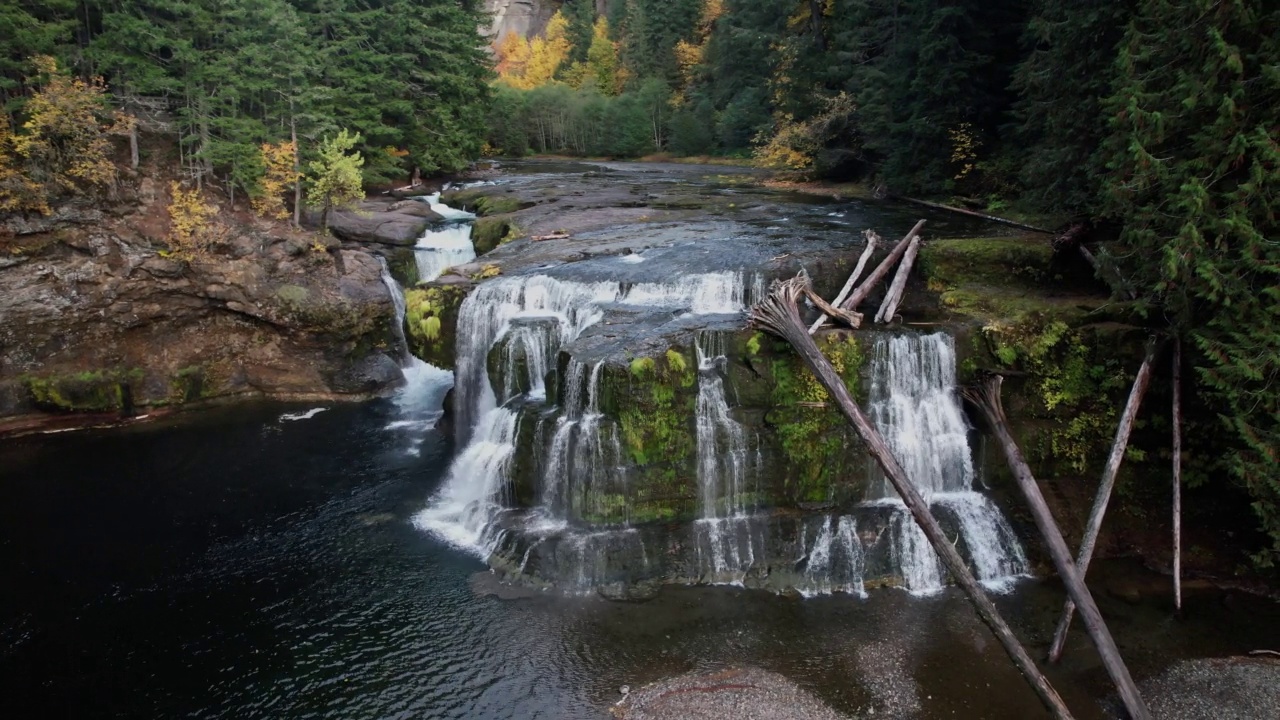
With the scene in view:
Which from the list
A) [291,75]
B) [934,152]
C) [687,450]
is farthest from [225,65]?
[934,152]

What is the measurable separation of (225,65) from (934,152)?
2470cm

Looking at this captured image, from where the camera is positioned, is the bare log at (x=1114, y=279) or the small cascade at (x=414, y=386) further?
the small cascade at (x=414, y=386)

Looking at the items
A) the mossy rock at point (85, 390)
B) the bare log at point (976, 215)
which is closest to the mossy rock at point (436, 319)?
the mossy rock at point (85, 390)

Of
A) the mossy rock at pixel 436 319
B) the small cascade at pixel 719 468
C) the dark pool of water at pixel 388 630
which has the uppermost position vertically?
the mossy rock at pixel 436 319

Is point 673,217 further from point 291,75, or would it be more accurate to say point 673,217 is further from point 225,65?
point 225,65

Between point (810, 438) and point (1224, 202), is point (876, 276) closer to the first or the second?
point (810, 438)

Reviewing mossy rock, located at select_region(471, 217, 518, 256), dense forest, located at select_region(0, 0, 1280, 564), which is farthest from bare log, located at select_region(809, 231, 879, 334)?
mossy rock, located at select_region(471, 217, 518, 256)

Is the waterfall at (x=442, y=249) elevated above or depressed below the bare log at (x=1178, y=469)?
above

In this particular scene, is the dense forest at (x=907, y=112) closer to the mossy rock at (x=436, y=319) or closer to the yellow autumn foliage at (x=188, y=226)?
the yellow autumn foliage at (x=188, y=226)

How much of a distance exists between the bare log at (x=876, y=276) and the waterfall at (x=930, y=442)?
150cm

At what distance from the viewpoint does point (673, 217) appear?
25.3 meters

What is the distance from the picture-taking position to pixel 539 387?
50.8ft

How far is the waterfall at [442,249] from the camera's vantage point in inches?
936

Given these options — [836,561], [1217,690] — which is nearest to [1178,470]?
[1217,690]
